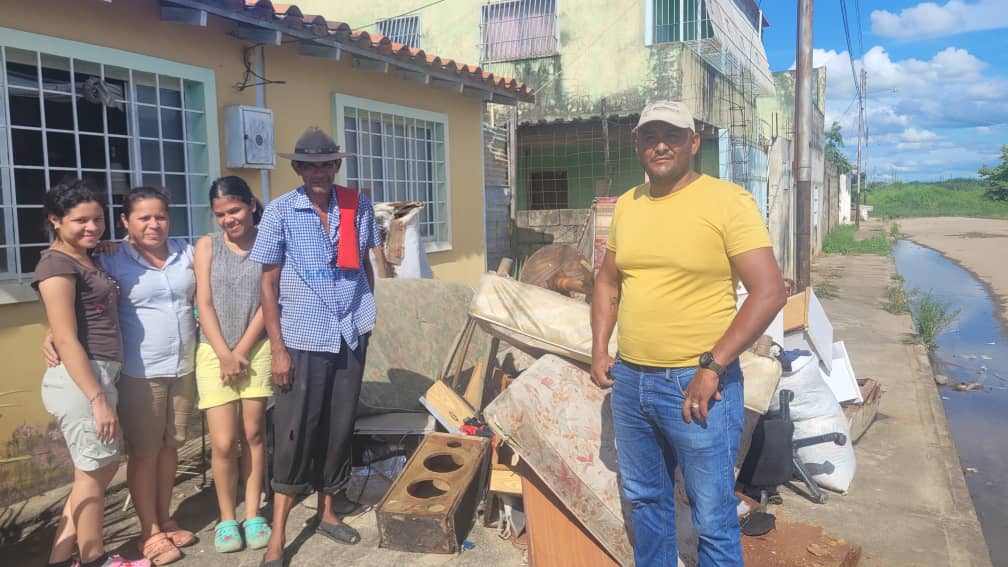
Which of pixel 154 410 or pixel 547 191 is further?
pixel 547 191

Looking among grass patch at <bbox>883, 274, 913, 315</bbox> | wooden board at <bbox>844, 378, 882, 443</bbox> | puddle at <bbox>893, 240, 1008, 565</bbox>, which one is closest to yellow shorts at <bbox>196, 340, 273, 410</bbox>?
wooden board at <bbox>844, 378, 882, 443</bbox>

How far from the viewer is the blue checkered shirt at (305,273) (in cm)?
332

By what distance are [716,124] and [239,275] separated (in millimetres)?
9993

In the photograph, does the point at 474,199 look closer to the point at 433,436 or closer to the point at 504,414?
the point at 433,436

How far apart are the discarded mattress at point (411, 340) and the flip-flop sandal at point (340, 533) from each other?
123 cm

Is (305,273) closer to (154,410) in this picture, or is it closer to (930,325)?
(154,410)

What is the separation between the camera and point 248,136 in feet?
18.0

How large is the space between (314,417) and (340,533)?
26.7 inches

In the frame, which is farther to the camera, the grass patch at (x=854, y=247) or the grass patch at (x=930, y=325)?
the grass patch at (x=854, y=247)

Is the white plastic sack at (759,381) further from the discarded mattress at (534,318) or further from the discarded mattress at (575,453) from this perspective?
the discarded mattress at (534,318)

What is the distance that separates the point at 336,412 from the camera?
11.5 feet

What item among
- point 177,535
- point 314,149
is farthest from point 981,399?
point 177,535

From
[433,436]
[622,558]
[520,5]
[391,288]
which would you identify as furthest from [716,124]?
[622,558]

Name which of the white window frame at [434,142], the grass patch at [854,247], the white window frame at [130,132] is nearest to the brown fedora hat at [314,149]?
the white window frame at [130,132]
